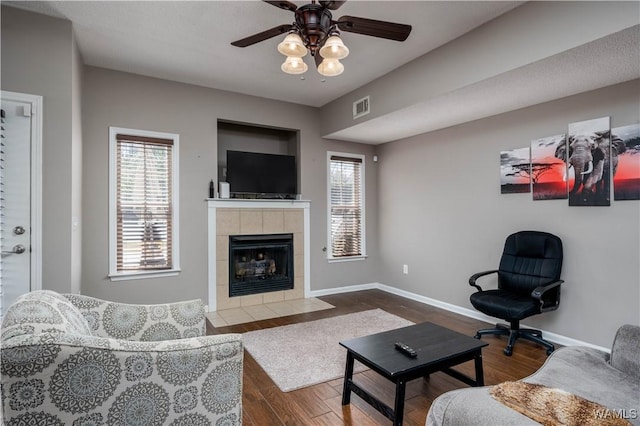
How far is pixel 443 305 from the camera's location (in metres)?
4.43

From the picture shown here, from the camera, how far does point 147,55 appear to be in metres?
3.44

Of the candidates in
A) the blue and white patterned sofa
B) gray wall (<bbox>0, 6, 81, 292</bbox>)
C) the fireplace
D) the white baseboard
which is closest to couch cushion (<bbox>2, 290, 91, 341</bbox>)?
the blue and white patterned sofa

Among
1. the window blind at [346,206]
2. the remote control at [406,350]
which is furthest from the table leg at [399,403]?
the window blind at [346,206]

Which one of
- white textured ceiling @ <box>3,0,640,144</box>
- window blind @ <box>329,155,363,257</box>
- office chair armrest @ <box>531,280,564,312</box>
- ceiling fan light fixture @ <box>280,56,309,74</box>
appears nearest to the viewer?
ceiling fan light fixture @ <box>280,56,309,74</box>

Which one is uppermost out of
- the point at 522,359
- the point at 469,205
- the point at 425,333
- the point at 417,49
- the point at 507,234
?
the point at 417,49

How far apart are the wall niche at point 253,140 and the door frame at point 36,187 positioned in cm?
212

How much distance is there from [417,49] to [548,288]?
99.1 inches

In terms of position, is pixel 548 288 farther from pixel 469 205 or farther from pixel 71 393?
pixel 71 393

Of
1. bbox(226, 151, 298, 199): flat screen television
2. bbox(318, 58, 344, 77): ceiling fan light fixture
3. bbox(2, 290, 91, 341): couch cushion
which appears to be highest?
bbox(318, 58, 344, 77): ceiling fan light fixture

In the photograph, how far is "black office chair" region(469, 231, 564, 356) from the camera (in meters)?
2.95

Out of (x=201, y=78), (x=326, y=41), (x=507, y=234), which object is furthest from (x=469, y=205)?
(x=201, y=78)

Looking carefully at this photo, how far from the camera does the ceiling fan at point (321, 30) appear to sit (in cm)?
201

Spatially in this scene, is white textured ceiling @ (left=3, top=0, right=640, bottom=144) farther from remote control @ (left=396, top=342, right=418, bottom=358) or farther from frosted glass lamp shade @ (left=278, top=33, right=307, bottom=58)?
remote control @ (left=396, top=342, right=418, bottom=358)

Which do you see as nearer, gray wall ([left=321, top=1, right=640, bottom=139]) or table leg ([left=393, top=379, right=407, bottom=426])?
table leg ([left=393, top=379, right=407, bottom=426])
